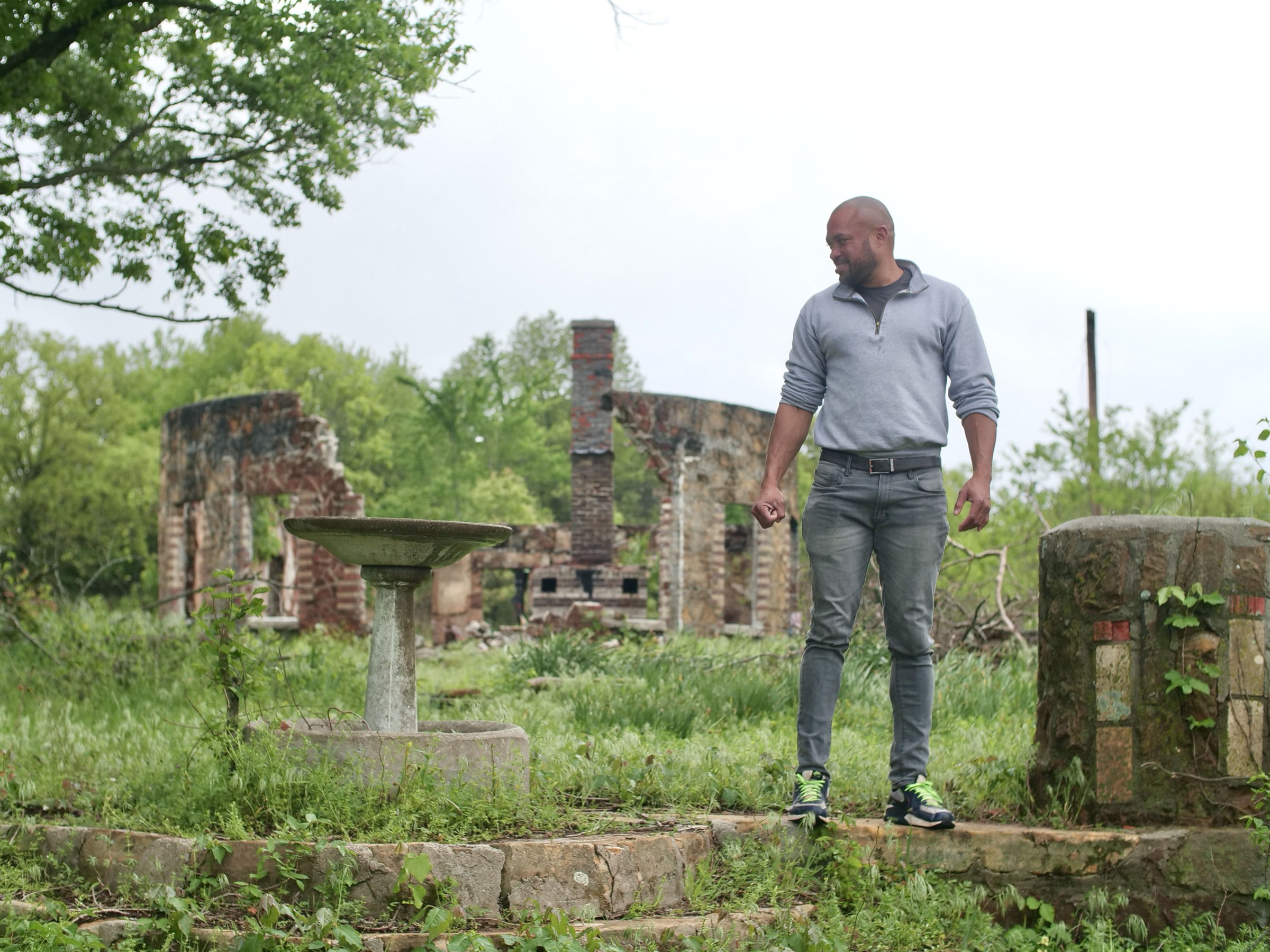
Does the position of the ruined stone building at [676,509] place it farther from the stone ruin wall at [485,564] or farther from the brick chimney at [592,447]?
the stone ruin wall at [485,564]

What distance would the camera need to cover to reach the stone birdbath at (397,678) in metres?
4.23

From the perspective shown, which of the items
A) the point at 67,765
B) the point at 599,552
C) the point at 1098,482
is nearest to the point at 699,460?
the point at 599,552

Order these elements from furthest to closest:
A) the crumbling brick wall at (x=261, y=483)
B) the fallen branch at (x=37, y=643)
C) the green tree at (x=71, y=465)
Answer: the green tree at (x=71, y=465)
the crumbling brick wall at (x=261, y=483)
the fallen branch at (x=37, y=643)

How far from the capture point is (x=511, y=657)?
9.38 metres

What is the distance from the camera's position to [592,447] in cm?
1775

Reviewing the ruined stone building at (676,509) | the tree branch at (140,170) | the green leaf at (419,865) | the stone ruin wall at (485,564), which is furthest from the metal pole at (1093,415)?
the green leaf at (419,865)

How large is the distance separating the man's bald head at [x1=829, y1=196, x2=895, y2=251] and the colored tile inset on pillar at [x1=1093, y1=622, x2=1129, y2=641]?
1.66 meters

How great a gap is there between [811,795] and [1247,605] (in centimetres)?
181

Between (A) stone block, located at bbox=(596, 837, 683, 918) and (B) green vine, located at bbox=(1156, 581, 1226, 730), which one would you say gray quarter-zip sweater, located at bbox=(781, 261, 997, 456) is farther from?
(A) stone block, located at bbox=(596, 837, 683, 918)

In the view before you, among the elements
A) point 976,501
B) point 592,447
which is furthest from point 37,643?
point 592,447

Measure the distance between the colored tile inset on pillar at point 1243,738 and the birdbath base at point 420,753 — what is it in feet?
8.62

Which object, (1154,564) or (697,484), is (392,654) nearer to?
(1154,564)

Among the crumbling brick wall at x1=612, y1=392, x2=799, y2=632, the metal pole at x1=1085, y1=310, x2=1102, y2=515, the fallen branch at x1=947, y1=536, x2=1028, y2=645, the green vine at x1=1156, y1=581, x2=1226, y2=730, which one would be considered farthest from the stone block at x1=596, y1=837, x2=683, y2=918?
the metal pole at x1=1085, y1=310, x2=1102, y2=515

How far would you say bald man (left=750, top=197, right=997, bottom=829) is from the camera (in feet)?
13.4
